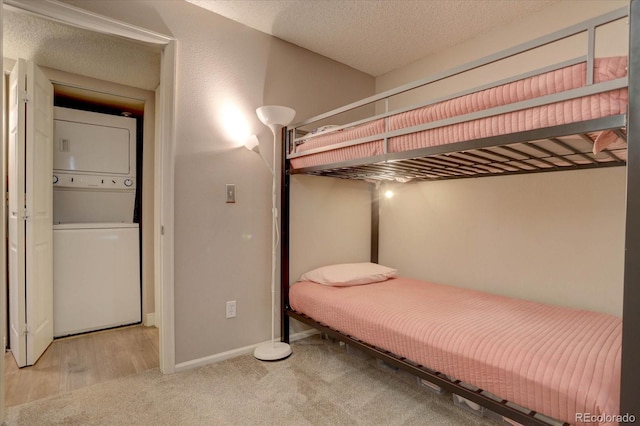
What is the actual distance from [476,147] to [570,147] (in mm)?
425

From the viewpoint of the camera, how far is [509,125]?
4.07 feet

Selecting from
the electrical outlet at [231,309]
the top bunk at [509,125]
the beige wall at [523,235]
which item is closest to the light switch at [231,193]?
the top bunk at [509,125]

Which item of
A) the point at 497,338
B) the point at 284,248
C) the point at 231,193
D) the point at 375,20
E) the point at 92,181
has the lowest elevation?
the point at 497,338

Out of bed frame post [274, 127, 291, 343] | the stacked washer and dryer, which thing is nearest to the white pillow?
bed frame post [274, 127, 291, 343]

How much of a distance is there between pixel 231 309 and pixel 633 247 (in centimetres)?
202

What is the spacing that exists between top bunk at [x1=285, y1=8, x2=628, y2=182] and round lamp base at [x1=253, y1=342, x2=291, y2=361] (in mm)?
1205

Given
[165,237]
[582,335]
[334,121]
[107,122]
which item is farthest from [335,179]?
[107,122]

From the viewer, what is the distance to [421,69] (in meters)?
2.71

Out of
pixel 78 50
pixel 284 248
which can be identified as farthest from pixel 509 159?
pixel 78 50

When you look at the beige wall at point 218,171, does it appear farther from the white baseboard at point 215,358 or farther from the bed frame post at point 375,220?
the bed frame post at point 375,220

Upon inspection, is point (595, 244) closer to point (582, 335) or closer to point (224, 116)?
point (582, 335)

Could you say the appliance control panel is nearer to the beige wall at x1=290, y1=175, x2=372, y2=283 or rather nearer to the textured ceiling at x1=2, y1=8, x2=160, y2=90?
the textured ceiling at x1=2, y1=8, x2=160, y2=90

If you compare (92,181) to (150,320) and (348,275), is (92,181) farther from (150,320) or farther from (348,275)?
(348,275)

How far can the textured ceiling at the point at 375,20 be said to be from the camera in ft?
6.58
